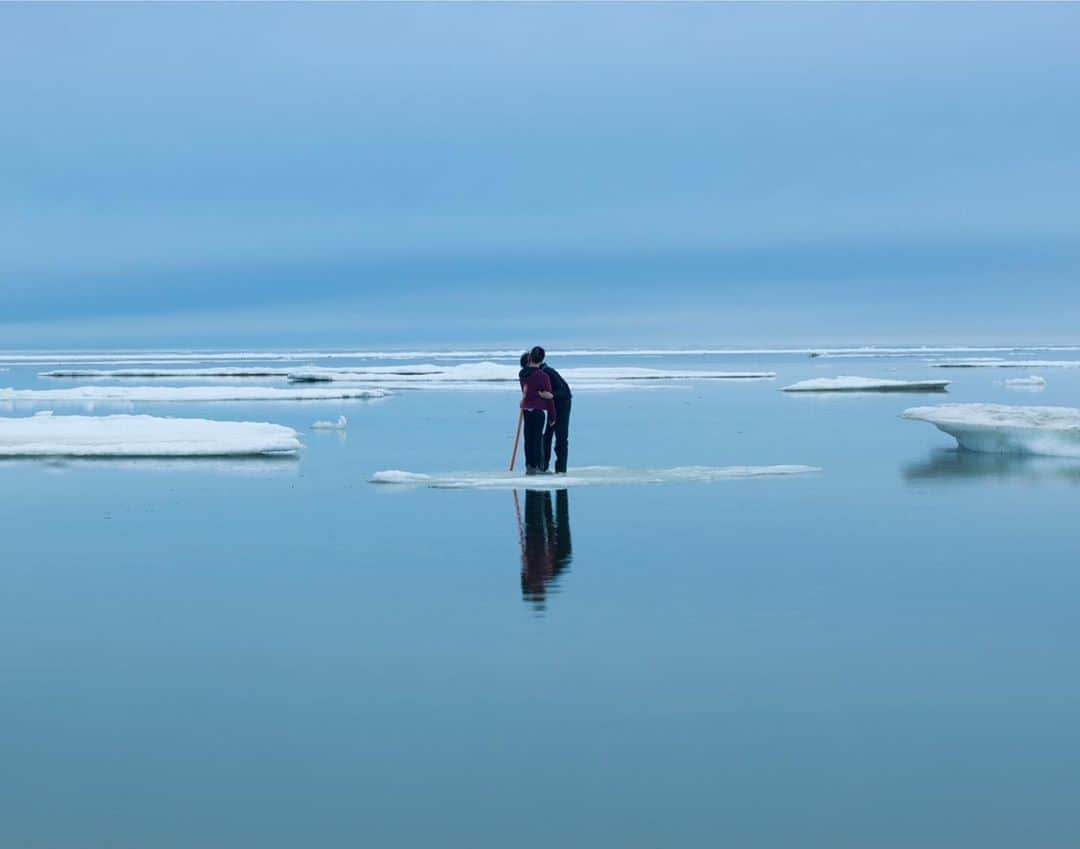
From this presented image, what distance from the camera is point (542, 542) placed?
991 cm

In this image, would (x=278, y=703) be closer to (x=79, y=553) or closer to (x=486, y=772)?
(x=486, y=772)

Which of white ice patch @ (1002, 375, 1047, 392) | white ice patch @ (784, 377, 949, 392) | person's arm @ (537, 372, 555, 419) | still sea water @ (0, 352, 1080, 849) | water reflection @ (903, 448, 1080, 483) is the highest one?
white ice patch @ (1002, 375, 1047, 392)

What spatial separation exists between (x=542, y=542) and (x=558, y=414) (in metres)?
3.77

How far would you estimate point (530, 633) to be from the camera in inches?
274

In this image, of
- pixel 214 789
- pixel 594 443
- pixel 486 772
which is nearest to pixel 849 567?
pixel 486 772

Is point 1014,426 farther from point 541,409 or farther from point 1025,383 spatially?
point 1025,383

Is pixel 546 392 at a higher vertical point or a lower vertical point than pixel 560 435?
higher

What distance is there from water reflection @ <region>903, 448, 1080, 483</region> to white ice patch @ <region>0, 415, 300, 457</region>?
6.82 meters

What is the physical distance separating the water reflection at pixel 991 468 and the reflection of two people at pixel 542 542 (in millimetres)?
3940

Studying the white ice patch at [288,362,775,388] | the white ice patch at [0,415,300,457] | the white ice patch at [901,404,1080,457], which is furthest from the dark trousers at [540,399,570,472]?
the white ice patch at [288,362,775,388]

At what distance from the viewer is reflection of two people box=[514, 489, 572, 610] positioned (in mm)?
8316

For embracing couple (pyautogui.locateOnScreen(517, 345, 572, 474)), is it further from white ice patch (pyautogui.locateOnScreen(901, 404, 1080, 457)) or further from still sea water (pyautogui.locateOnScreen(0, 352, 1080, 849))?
white ice patch (pyautogui.locateOnScreen(901, 404, 1080, 457))

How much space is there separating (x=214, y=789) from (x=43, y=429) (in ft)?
44.3

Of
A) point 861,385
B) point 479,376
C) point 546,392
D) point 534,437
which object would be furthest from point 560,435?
point 479,376
